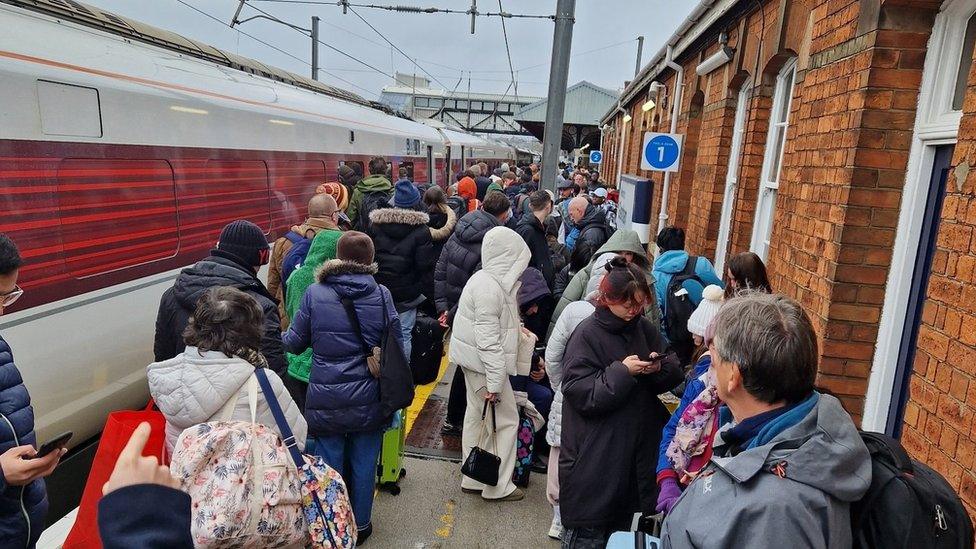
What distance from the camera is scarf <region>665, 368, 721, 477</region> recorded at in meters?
2.26

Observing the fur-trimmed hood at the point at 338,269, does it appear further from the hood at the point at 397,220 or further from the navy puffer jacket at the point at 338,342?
the hood at the point at 397,220

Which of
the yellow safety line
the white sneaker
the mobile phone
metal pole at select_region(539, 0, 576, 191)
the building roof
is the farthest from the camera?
the building roof

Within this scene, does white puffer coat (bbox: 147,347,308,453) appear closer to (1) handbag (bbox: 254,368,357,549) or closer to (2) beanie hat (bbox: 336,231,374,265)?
(1) handbag (bbox: 254,368,357,549)

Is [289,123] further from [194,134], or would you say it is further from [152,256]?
[152,256]

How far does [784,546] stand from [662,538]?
351mm

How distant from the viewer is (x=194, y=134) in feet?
16.2

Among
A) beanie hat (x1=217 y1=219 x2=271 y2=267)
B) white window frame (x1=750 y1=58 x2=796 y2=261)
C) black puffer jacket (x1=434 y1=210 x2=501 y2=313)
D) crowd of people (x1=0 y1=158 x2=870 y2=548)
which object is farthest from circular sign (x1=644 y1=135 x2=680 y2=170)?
beanie hat (x1=217 y1=219 x2=271 y2=267)

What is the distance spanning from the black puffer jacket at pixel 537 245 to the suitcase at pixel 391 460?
1.95 m

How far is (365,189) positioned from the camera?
6.47m

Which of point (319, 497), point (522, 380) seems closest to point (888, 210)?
point (522, 380)

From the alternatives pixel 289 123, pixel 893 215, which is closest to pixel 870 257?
pixel 893 215

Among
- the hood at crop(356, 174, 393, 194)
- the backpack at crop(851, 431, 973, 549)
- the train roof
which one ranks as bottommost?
the backpack at crop(851, 431, 973, 549)

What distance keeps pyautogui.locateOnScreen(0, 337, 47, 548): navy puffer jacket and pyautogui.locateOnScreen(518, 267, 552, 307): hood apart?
2.84 m

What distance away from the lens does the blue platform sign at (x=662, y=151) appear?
22.1ft
